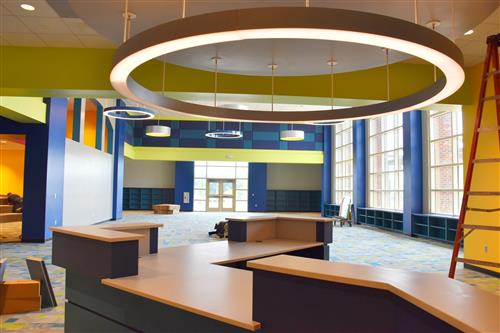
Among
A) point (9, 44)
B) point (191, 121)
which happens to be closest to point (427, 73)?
point (9, 44)

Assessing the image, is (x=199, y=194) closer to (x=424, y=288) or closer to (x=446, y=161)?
(x=446, y=161)

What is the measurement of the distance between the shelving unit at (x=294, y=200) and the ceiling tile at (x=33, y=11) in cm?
2320

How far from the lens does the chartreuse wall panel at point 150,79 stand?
7.09 m

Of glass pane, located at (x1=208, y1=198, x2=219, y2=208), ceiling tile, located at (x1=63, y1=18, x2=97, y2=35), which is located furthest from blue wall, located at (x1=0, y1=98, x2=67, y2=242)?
glass pane, located at (x1=208, y1=198, x2=219, y2=208)

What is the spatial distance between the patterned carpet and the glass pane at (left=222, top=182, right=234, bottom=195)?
419 inches

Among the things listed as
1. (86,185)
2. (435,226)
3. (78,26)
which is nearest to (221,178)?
(86,185)

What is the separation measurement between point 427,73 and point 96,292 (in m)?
6.86

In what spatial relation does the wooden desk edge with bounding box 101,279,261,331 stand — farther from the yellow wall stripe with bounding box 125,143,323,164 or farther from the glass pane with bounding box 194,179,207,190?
the glass pane with bounding box 194,179,207,190

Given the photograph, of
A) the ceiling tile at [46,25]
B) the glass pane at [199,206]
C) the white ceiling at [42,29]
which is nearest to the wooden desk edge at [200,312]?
the white ceiling at [42,29]

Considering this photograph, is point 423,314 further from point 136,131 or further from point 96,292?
point 136,131

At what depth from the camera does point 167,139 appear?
25.8 metres

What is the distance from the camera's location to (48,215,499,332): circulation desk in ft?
6.87

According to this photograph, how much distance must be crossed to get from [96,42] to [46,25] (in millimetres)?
875

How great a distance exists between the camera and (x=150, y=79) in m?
7.29
